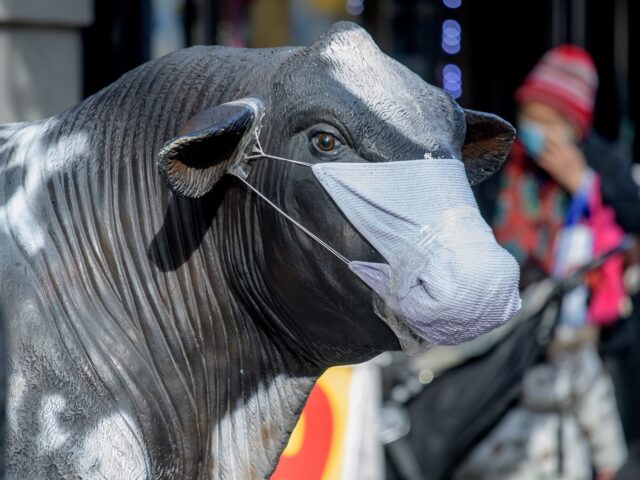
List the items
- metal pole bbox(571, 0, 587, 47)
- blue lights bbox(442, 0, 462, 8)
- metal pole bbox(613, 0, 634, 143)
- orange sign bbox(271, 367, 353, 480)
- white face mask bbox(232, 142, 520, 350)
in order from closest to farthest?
white face mask bbox(232, 142, 520, 350), orange sign bbox(271, 367, 353, 480), metal pole bbox(571, 0, 587, 47), metal pole bbox(613, 0, 634, 143), blue lights bbox(442, 0, 462, 8)

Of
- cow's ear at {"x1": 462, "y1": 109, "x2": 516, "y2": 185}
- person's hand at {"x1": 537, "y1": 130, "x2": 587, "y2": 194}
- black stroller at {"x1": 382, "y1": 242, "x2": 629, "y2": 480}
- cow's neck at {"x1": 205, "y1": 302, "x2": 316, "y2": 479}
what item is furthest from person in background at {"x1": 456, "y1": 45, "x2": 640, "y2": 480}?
cow's neck at {"x1": 205, "y1": 302, "x2": 316, "y2": 479}

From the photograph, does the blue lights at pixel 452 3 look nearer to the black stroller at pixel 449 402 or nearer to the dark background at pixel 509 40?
the dark background at pixel 509 40

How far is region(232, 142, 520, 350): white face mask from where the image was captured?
6.89ft

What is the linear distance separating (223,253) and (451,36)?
6.79 meters

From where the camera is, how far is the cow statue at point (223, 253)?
2.12 m

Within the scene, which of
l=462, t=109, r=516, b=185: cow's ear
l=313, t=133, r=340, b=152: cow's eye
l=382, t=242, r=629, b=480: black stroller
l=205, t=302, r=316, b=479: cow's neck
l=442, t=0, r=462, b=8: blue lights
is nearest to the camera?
l=313, t=133, r=340, b=152: cow's eye

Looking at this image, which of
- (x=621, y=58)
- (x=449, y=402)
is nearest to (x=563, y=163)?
(x=449, y=402)

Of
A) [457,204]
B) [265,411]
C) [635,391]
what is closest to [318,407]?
[265,411]

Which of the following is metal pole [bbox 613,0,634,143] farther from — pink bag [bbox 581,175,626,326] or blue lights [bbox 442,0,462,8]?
pink bag [bbox 581,175,626,326]

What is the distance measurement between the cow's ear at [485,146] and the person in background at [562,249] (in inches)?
107

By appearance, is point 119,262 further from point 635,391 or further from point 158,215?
point 635,391

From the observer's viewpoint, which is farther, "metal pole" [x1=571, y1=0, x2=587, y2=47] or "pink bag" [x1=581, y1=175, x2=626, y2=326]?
"metal pole" [x1=571, y1=0, x2=587, y2=47]

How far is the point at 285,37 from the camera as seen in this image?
7332mm

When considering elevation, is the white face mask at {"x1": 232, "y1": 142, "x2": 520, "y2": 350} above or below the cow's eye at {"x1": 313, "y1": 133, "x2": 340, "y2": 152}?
below
